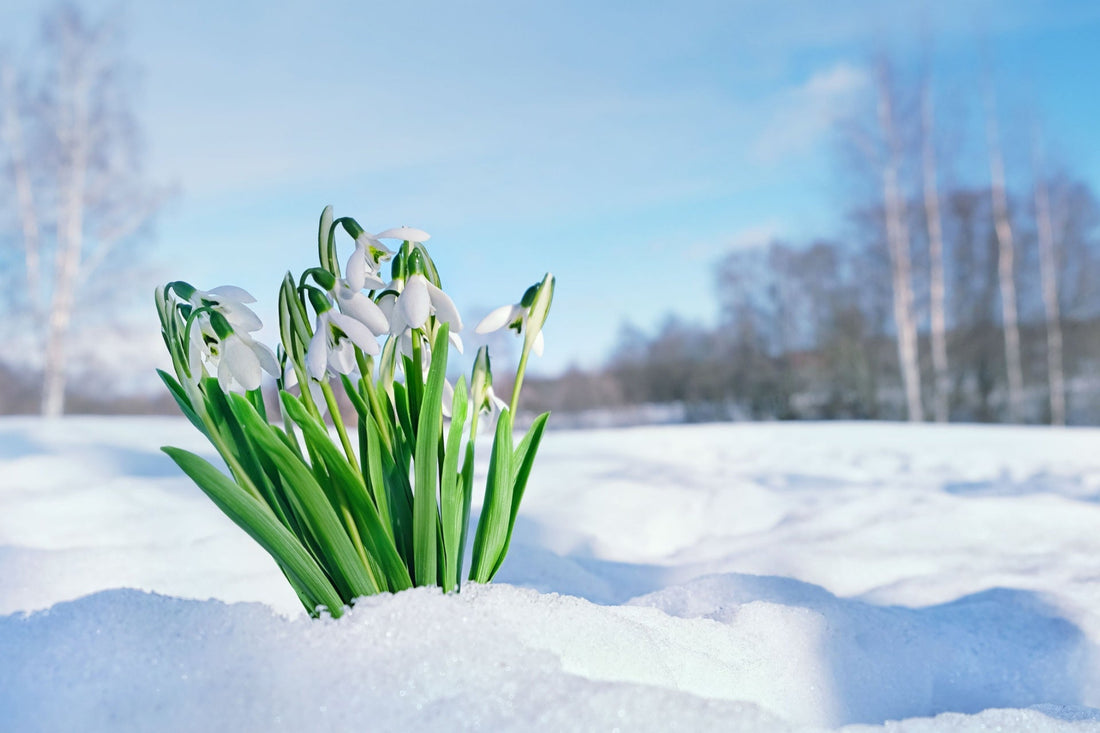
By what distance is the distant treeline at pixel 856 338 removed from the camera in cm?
641

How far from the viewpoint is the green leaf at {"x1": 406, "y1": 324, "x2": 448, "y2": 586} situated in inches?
22.7

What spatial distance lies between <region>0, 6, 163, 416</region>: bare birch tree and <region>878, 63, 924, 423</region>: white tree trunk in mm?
5701

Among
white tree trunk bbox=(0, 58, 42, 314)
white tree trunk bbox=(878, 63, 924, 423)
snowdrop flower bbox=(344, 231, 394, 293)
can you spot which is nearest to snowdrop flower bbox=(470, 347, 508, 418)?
snowdrop flower bbox=(344, 231, 394, 293)

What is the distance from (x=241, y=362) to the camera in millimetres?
545

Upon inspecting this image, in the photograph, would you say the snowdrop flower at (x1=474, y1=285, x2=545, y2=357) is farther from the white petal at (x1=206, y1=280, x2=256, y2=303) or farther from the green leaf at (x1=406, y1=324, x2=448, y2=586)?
the white petal at (x1=206, y1=280, x2=256, y2=303)

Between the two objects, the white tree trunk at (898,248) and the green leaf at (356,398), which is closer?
the green leaf at (356,398)

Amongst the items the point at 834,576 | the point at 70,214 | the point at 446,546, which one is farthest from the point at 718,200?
the point at 446,546

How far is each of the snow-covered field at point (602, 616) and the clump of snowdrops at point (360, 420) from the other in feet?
0.18

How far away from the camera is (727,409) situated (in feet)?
24.5

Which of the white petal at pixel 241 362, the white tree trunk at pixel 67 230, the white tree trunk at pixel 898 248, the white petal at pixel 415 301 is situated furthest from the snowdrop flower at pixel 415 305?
the white tree trunk at pixel 67 230

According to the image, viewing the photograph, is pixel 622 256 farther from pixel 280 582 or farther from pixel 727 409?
pixel 280 582

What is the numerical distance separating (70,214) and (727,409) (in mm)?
5902

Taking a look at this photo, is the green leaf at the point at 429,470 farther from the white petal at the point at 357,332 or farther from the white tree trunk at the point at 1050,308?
the white tree trunk at the point at 1050,308

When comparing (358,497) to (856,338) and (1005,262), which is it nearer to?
(1005,262)
